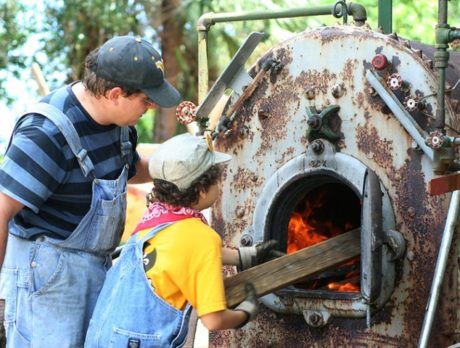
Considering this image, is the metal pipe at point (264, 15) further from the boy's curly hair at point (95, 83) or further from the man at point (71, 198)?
the boy's curly hair at point (95, 83)

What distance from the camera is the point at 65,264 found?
11.1 feet

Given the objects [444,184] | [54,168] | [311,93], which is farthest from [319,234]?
[54,168]

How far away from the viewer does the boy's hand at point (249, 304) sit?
10.5 ft

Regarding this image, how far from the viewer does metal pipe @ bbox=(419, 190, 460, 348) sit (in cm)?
320

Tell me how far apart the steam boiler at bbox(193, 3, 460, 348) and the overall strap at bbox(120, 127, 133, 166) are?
55 cm

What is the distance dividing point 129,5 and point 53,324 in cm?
872

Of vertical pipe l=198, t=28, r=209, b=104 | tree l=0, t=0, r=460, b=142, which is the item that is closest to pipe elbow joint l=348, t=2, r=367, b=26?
vertical pipe l=198, t=28, r=209, b=104

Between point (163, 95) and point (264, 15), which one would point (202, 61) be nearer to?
point (264, 15)

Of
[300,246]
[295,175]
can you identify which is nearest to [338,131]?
[295,175]

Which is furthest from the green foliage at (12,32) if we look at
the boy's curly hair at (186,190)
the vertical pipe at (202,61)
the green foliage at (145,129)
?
the boy's curly hair at (186,190)

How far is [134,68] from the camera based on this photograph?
3314 millimetres

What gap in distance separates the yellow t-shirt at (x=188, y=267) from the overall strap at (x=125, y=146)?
54cm

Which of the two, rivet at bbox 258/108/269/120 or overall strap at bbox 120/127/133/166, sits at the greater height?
rivet at bbox 258/108/269/120

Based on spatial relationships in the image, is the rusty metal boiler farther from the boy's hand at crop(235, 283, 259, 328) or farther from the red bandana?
the red bandana
